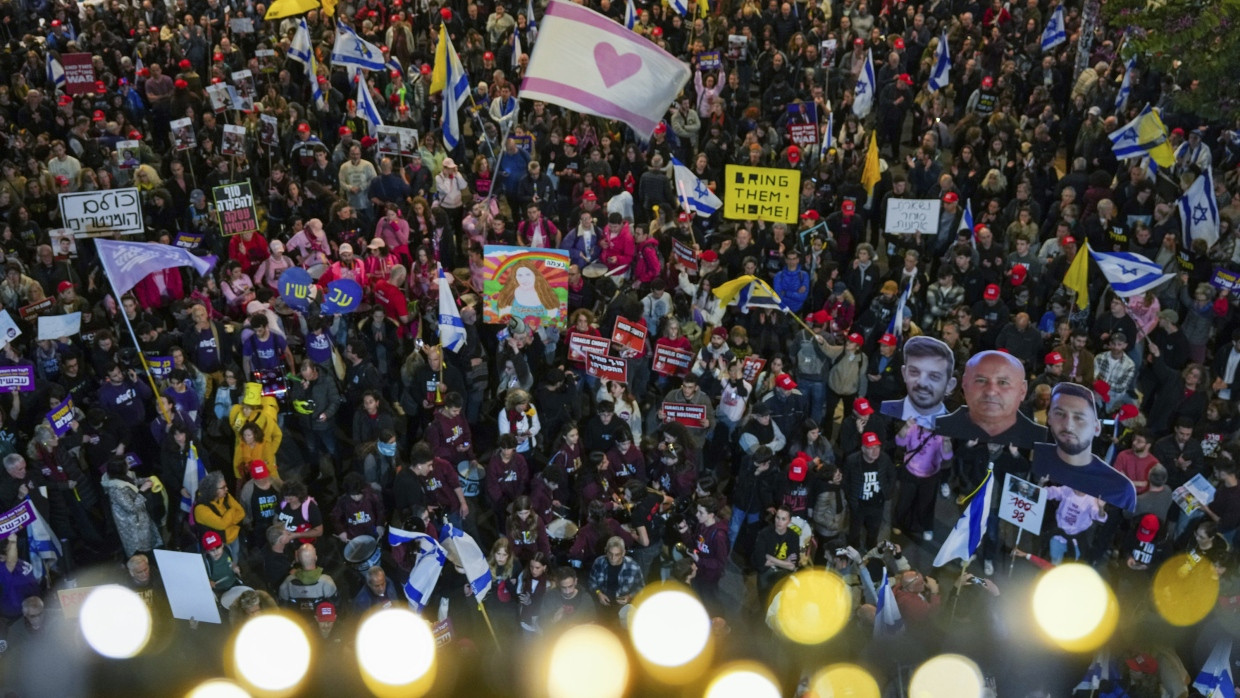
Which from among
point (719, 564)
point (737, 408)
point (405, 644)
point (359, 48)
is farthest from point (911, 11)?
point (405, 644)

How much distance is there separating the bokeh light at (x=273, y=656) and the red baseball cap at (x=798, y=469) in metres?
4.09

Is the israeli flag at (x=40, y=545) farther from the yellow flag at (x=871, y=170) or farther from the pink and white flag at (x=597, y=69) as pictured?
the yellow flag at (x=871, y=170)

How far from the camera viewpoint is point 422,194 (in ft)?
48.5

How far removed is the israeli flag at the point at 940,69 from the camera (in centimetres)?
1734

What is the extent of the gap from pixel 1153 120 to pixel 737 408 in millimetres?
7320

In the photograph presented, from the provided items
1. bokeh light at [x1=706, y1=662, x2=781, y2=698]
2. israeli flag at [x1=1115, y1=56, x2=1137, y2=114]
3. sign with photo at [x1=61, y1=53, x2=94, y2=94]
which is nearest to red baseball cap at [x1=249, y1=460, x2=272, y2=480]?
bokeh light at [x1=706, y1=662, x2=781, y2=698]

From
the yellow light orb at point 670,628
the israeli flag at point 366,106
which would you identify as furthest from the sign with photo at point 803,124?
the yellow light orb at point 670,628

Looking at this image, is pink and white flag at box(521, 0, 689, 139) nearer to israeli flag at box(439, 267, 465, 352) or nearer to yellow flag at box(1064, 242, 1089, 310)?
israeli flag at box(439, 267, 465, 352)

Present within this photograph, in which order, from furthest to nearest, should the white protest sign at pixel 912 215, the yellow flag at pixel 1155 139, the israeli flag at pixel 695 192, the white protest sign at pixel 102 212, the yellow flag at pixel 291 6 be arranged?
the yellow flag at pixel 291 6
the yellow flag at pixel 1155 139
the israeli flag at pixel 695 192
the white protest sign at pixel 912 215
the white protest sign at pixel 102 212

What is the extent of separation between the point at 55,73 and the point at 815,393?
13.9 m

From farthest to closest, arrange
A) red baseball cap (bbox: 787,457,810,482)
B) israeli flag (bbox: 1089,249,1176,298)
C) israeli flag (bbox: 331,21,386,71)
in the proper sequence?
israeli flag (bbox: 331,21,386,71) < israeli flag (bbox: 1089,249,1176,298) < red baseball cap (bbox: 787,457,810,482)

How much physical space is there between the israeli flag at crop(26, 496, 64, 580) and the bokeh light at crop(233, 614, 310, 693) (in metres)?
2.10

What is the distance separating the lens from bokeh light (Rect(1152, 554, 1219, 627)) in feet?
28.6

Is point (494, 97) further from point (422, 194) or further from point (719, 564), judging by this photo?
point (719, 564)
